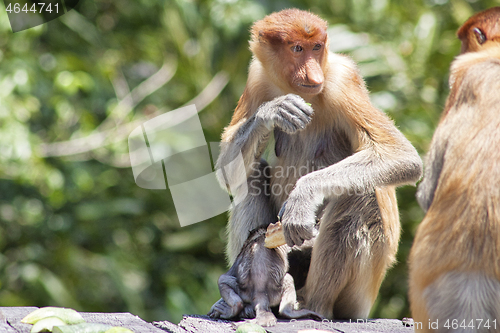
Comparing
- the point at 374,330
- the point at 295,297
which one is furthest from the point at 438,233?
the point at 295,297

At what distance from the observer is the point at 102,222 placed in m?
6.20

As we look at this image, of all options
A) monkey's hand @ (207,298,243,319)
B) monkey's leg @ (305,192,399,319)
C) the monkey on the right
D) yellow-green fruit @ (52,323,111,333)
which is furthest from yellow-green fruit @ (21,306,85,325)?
the monkey on the right

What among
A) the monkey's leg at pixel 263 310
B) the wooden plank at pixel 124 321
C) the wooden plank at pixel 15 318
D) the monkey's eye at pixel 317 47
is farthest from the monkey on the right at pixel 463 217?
the wooden plank at pixel 15 318

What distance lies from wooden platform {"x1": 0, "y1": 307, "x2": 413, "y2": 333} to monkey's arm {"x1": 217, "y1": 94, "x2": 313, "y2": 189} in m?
0.78

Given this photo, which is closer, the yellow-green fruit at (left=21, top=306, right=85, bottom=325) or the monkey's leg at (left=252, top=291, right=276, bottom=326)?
the yellow-green fruit at (left=21, top=306, right=85, bottom=325)

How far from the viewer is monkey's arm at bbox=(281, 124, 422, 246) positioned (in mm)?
2758

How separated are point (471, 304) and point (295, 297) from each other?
1103 mm

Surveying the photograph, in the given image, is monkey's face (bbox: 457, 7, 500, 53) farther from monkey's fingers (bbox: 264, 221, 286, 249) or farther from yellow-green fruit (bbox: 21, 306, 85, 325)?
yellow-green fruit (bbox: 21, 306, 85, 325)

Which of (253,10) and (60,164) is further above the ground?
(253,10)

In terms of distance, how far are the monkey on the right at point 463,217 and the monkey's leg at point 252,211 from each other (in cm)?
116

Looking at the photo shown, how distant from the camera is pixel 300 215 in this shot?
2.72 metres

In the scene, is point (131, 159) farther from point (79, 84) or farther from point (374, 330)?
point (374, 330)

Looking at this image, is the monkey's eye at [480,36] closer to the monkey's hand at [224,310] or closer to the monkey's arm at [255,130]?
the monkey's arm at [255,130]

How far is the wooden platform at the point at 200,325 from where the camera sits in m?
2.62
